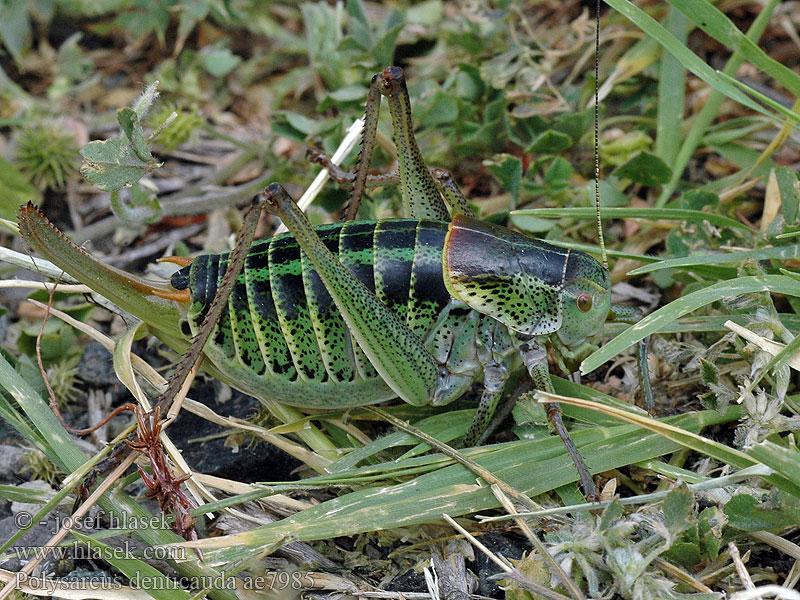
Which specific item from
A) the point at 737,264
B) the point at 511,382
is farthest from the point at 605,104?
the point at 511,382

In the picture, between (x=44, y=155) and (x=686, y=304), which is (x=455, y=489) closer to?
(x=686, y=304)

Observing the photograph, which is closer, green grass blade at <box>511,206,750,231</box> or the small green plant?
green grass blade at <box>511,206,750,231</box>

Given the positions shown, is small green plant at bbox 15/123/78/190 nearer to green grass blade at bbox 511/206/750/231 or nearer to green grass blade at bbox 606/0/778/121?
green grass blade at bbox 511/206/750/231

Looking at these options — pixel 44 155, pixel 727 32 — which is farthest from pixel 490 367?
pixel 44 155

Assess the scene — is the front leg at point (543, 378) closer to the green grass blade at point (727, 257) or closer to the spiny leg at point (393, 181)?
the green grass blade at point (727, 257)

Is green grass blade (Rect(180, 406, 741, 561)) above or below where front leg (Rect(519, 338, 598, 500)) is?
below

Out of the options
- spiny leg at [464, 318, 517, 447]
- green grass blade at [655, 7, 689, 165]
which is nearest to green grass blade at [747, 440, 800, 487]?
spiny leg at [464, 318, 517, 447]

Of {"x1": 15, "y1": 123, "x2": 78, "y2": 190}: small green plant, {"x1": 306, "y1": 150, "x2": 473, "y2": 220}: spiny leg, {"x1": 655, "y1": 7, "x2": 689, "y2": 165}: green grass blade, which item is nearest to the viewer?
{"x1": 306, "y1": 150, "x2": 473, "y2": 220}: spiny leg

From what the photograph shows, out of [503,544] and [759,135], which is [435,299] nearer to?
[503,544]
